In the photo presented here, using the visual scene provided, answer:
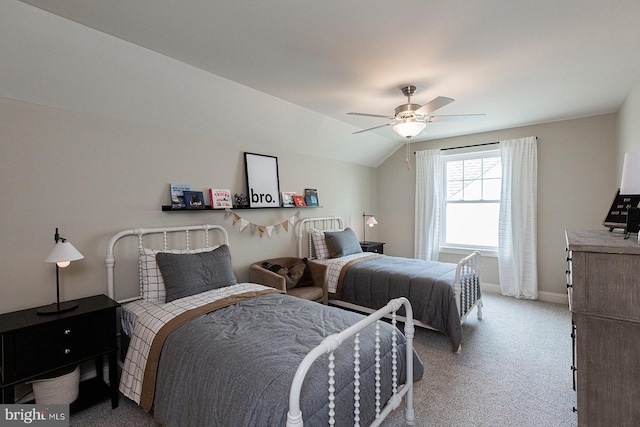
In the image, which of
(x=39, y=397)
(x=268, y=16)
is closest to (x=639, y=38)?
(x=268, y=16)

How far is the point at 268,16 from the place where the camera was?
69.8 inches

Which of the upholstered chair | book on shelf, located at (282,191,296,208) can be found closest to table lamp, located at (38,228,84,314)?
the upholstered chair

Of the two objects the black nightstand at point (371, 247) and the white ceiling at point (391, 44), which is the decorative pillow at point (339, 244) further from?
the white ceiling at point (391, 44)

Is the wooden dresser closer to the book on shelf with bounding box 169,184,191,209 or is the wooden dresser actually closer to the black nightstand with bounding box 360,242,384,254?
the book on shelf with bounding box 169,184,191,209

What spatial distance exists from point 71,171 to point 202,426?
2.07 meters

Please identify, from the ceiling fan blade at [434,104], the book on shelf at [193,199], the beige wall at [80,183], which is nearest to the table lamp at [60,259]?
the beige wall at [80,183]

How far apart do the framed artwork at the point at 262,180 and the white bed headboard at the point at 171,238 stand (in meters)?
0.56

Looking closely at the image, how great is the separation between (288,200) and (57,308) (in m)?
2.52

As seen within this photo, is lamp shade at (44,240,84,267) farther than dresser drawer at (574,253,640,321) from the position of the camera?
Yes

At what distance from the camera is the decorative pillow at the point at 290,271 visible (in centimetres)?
341

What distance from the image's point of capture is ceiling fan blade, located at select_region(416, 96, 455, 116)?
2.34m

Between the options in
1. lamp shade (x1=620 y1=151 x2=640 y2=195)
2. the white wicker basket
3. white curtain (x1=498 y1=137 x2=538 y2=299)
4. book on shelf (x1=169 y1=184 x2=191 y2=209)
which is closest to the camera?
lamp shade (x1=620 y1=151 x2=640 y2=195)

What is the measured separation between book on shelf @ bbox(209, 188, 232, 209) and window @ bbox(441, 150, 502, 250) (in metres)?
3.60

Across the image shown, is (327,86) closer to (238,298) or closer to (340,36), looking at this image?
(340,36)
